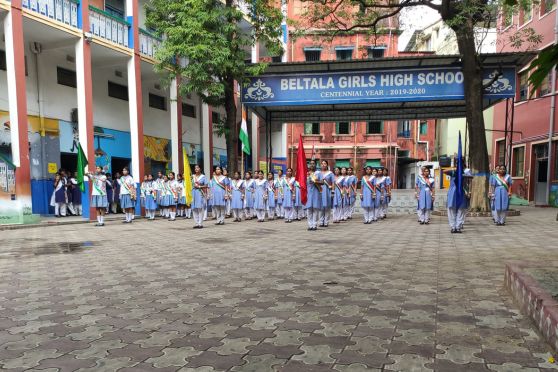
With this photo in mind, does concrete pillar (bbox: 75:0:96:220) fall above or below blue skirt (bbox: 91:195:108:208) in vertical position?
above

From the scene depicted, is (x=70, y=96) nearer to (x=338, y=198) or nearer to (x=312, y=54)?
(x=338, y=198)

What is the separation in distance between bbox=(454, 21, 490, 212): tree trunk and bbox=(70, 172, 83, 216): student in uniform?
43.6 ft

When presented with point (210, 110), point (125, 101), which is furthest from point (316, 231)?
point (210, 110)

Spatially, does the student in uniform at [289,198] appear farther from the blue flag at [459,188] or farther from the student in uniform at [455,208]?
the blue flag at [459,188]

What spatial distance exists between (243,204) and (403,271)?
8.75 m

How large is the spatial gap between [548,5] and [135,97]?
705 inches

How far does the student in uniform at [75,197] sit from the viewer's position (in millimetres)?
13727

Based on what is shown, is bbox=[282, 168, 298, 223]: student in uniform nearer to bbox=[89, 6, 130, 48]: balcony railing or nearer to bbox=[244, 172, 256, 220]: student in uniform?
bbox=[244, 172, 256, 220]: student in uniform

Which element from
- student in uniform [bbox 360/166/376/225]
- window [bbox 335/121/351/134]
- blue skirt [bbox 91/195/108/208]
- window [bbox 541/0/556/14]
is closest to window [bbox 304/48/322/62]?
window [bbox 335/121/351/134]

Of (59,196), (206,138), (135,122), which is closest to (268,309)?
(59,196)

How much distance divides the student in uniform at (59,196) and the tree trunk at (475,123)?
44.0ft

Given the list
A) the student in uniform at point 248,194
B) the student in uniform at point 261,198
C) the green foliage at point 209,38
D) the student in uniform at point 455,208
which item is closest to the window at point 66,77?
the green foliage at point 209,38

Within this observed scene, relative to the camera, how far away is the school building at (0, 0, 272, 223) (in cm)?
1116

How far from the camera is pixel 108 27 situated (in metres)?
14.4
